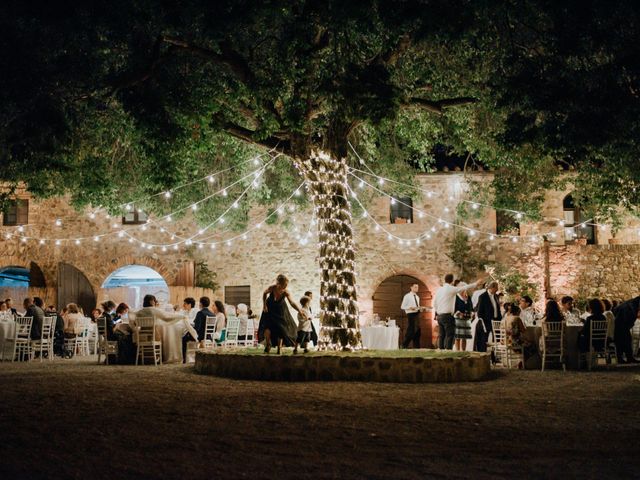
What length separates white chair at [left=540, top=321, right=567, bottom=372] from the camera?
1101cm

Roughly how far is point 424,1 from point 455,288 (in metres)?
5.52

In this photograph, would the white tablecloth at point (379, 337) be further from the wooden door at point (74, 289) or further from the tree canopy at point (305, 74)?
the wooden door at point (74, 289)

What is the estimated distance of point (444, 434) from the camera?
5.22 m

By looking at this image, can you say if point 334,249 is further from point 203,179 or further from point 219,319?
point 203,179

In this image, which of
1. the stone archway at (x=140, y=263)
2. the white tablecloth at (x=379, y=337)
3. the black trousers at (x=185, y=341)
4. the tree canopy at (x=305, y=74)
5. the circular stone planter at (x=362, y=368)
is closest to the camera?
the tree canopy at (x=305, y=74)

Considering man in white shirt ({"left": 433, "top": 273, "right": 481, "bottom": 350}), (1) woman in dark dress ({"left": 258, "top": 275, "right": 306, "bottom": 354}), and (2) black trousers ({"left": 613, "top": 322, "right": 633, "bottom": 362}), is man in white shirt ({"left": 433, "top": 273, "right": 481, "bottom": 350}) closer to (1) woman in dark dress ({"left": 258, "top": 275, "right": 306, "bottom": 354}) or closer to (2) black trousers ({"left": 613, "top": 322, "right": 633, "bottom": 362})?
(2) black trousers ({"left": 613, "top": 322, "right": 633, "bottom": 362})

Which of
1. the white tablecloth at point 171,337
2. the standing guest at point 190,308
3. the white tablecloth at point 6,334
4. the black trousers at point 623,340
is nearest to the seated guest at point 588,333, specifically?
the black trousers at point 623,340

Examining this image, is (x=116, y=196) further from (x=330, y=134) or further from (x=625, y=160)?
(x=625, y=160)

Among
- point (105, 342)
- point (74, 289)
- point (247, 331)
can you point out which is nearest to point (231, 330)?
point (247, 331)

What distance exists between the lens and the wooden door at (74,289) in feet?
62.8

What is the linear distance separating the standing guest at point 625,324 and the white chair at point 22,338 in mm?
11194

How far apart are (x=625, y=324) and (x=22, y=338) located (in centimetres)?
1158

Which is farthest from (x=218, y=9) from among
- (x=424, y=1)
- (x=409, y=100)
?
(x=409, y=100)

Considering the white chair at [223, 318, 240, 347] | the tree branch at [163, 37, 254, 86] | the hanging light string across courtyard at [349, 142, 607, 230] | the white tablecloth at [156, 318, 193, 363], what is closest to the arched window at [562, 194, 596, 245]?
the hanging light string across courtyard at [349, 142, 607, 230]
